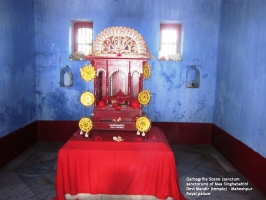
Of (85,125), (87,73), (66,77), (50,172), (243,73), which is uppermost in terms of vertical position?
(243,73)

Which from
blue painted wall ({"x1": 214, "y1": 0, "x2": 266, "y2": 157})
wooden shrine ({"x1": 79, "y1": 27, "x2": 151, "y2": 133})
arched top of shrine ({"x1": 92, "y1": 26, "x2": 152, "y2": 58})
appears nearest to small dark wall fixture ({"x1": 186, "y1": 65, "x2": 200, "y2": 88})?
blue painted wall ({"x1": 214, "y1": 0, "x2": 266, "y2": 157})

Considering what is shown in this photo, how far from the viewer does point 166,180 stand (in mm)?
3775

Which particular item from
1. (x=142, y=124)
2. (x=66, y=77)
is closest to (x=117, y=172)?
(x=142, y=124)

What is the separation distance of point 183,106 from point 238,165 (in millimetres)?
2523

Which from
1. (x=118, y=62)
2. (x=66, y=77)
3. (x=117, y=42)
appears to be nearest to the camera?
(x=117, y=42)

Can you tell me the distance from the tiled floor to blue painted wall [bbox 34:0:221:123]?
46.4 inches

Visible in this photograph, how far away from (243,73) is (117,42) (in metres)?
3.23

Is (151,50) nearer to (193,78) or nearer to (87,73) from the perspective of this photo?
(193,78)

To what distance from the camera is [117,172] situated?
378 cm

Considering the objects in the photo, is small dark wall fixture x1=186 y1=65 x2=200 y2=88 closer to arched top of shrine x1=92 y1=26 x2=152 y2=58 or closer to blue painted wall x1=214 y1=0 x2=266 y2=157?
blue painted wall x1=214 y1=0 x2=266 y2=157

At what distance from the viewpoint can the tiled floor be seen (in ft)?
14.4

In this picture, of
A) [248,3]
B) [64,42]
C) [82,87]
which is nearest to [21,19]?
[64,42]

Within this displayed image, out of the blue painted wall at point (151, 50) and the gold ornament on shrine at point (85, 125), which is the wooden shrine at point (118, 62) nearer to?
the gold ornament on shrine at point (85, 125)

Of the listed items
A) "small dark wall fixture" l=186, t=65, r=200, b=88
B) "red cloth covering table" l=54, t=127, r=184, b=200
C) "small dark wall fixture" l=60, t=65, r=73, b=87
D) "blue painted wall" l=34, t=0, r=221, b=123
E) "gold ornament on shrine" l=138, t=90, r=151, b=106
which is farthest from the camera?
"small dark wall fixture" l=186, t=65, r=200, b=88
